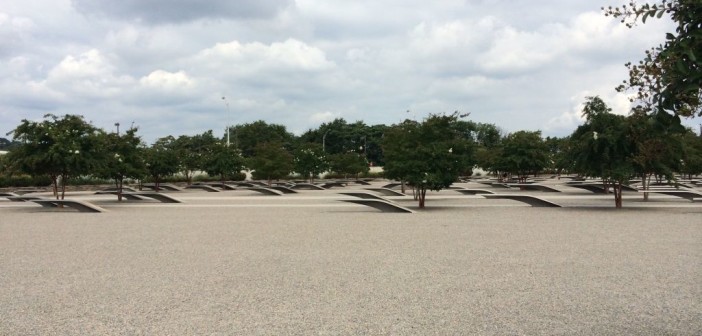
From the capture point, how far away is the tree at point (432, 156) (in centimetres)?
1836

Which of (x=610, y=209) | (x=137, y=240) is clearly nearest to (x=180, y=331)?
(x=137, y=240)

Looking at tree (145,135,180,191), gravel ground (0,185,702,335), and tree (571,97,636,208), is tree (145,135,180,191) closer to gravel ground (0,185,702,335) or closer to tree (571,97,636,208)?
gravel ground (0,185,702,335)

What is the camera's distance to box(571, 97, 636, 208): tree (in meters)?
17.2

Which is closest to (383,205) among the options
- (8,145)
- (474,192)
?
(474,192)

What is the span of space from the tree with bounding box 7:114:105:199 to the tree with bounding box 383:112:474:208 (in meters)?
11.8

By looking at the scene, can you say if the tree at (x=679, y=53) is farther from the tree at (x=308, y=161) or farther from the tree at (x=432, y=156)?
the tree at (x=308, y=161)

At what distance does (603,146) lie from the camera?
698 inches

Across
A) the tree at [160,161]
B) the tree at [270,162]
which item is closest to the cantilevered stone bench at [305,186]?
the tree at [270,162]

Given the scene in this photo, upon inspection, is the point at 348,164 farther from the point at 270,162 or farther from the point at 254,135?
the point at 254,135

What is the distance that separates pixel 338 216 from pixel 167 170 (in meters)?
24.3

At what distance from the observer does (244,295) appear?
19.7 feet

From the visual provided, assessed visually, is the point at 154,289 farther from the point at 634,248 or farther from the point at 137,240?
the point at 634,248

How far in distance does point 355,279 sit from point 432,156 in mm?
12076

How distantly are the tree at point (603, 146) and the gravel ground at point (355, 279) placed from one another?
4508 millimetres
